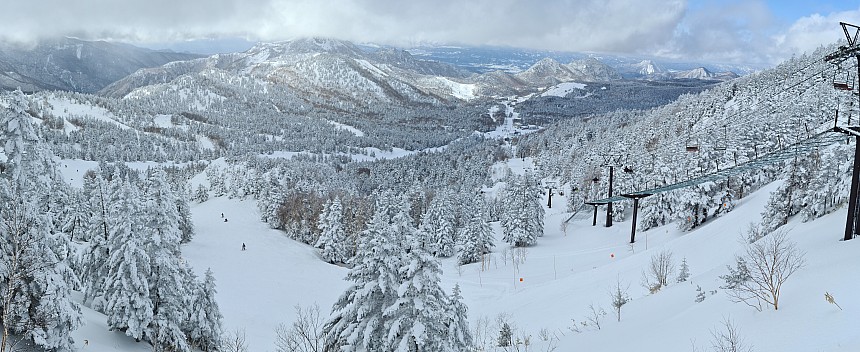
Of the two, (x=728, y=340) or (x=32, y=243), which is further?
(x=32, y=243)

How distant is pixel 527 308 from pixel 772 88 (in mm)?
127490

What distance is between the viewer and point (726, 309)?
13.5m

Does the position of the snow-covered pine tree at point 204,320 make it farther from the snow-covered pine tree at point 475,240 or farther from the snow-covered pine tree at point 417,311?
the snow-covered pine tree at point 475,240

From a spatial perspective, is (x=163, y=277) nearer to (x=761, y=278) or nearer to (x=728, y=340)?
(x=728, y=340)

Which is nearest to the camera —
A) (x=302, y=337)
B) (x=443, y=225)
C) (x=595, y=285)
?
(x=302, y=337)

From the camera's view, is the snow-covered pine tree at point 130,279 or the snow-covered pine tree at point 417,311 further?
the snow-covered pine tree at point 130,279

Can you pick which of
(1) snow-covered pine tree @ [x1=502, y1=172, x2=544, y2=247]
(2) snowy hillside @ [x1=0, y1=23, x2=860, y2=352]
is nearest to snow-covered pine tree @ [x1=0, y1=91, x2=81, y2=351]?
(2) snowy hillside @ [x1=0, y1=23, x2=860, y2=352]

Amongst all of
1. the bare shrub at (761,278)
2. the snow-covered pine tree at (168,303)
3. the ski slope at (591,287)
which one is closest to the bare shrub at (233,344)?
the snow-covered pine tree at (168,303)

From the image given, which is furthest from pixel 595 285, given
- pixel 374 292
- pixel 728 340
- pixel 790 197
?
pixel 728 340

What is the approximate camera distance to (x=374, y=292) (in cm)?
1562

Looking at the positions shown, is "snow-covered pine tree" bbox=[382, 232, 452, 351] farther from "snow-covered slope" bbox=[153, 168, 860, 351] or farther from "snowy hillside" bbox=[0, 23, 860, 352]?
"snow-covered slope" bbox=[153, 168, 860, 351]

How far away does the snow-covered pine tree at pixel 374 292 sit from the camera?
49.9ft

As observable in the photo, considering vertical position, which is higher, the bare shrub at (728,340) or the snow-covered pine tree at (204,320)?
the bare shrub at (728,340)

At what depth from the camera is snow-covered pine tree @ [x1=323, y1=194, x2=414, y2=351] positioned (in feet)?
49.9
